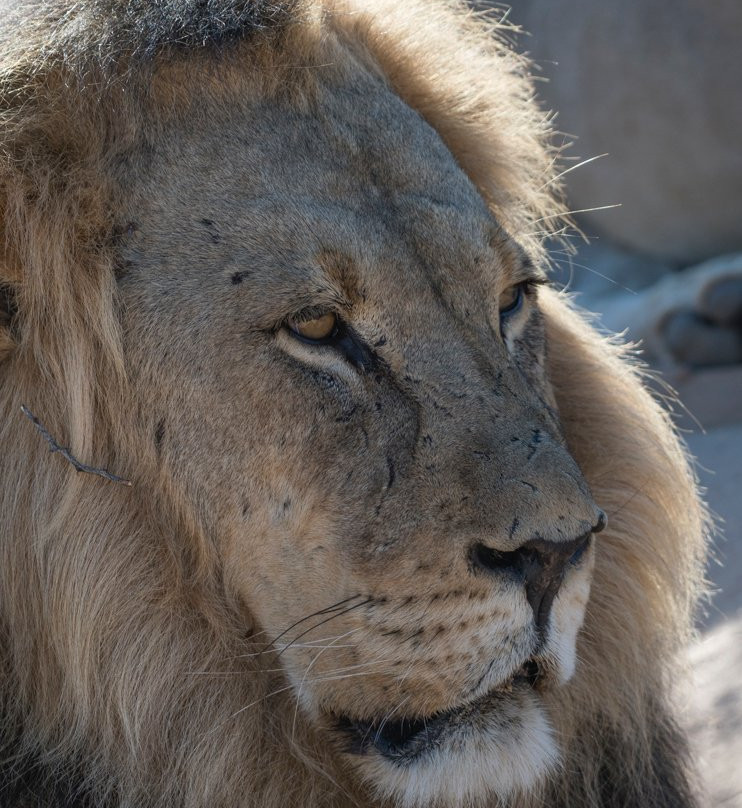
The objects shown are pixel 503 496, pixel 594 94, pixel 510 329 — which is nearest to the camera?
pixel 503 496

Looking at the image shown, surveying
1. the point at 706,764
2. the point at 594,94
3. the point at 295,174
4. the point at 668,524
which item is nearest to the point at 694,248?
the point at 594,94

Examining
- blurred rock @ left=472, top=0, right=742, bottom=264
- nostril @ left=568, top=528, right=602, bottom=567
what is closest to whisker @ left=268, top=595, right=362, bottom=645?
nostril @ left=568, top=528, right=602, bottom=567

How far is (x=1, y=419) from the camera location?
7.57ft

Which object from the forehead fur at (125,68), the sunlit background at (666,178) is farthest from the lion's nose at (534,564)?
the sunlit background at (666,178)

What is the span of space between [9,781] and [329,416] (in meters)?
0.93

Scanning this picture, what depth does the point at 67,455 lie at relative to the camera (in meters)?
2.26

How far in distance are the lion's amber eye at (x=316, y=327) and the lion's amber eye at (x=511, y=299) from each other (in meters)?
0.42

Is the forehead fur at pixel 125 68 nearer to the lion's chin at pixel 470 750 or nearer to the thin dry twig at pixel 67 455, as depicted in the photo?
the thin dry twig at pixel 67 455

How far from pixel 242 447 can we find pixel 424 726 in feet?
1.96

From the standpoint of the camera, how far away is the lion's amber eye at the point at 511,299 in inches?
101

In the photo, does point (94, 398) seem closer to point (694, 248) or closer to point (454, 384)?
point (454, 384)

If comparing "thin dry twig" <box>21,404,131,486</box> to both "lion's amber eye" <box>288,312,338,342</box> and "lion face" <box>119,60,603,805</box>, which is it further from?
"lion's amber eye" <box>288,312,338,342</box>

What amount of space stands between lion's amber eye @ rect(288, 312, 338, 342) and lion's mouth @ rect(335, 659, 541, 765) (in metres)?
0.70

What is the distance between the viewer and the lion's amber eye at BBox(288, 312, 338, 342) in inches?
88.4
